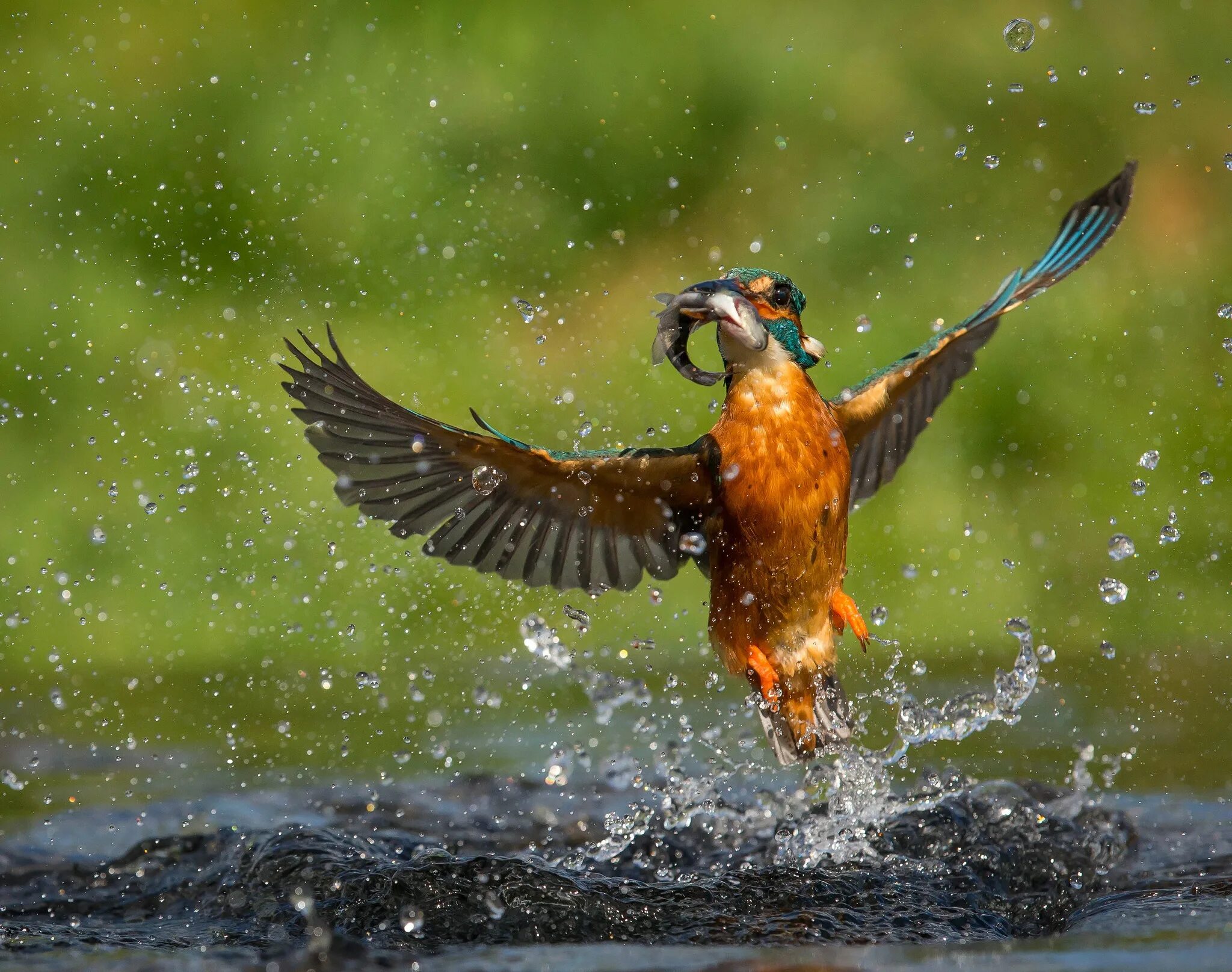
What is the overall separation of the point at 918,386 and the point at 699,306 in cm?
117

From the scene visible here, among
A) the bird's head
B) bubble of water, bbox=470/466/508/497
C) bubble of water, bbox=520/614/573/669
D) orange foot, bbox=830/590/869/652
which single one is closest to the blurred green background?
bubble of water, bbox=520/614/573/669

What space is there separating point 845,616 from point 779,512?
0.54 m

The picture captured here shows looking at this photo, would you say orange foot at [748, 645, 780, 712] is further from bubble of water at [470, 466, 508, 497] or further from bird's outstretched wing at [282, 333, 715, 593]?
bubble of water at [470, 466, 508, 497]

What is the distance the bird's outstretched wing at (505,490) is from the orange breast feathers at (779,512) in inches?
4.4

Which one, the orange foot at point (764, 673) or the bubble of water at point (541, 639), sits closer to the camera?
the orange foot at point (764, 673)

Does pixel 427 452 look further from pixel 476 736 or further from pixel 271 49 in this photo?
pixel 271 49

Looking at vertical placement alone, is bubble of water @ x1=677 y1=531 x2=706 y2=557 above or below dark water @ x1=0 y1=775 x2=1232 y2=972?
above

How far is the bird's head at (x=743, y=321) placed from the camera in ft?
12.4

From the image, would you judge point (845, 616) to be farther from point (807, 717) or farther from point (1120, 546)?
point (1120, 546)

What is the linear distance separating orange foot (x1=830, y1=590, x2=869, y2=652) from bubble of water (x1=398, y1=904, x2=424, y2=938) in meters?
1.49

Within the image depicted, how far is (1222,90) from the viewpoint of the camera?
8930 mm

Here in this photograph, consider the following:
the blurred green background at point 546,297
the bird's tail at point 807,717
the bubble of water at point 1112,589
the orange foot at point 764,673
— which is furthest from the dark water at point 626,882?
the blurred green background at point 546,297

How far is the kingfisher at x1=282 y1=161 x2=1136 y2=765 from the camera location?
12.9ft

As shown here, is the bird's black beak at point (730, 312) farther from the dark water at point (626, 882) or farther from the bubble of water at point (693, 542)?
the dark water at point (626, 882)
